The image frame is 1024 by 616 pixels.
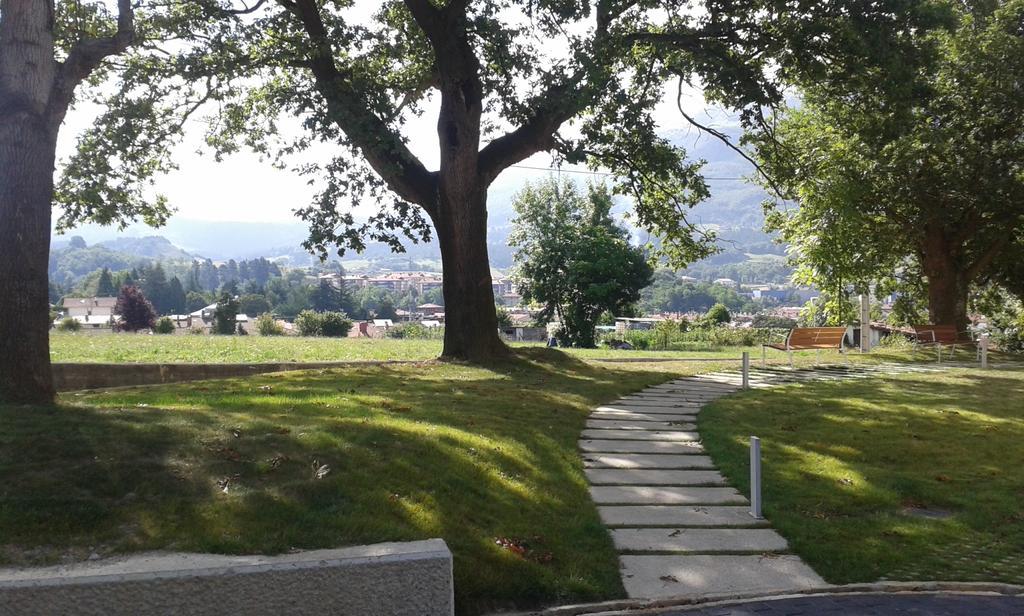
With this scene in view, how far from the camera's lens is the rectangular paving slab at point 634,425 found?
965 centimetres

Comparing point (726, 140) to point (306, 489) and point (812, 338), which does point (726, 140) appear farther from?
point (306, 489)

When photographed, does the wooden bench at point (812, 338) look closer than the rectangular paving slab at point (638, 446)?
No

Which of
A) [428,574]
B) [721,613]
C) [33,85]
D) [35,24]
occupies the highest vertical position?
[35,24]

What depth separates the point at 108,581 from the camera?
3.90 meters

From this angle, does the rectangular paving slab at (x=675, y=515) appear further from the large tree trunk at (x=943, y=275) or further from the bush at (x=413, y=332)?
the bush at (x=413, y=332)

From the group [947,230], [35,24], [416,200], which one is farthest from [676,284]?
[35,24]

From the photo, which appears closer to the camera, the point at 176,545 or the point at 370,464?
the point at 176,545

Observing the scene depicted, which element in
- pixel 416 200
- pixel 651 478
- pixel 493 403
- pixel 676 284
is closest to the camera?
pixel 651 478

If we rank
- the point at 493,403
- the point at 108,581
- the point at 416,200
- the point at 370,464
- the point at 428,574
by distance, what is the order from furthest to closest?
1. the point at 416,200
2. the point at 493,403
3. the point at 370,464
4. the point at 428,574
5. the point at 108,581

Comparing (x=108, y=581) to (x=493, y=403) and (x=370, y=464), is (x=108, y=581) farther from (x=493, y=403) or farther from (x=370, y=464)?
(x=493, y=403)

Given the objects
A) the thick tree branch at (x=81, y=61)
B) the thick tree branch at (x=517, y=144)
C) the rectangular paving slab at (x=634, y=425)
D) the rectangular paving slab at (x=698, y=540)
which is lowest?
the rectangular paving slab at (x=698, y=540)

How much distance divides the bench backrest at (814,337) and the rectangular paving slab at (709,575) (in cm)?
1101

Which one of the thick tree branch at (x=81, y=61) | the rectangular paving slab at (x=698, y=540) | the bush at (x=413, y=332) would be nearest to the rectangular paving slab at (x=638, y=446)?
the rectangular paving slab at (x=698, y=540)

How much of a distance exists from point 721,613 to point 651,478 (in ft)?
9.29
